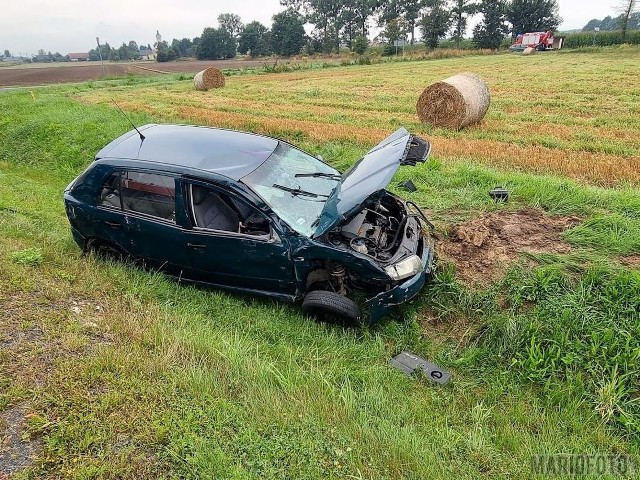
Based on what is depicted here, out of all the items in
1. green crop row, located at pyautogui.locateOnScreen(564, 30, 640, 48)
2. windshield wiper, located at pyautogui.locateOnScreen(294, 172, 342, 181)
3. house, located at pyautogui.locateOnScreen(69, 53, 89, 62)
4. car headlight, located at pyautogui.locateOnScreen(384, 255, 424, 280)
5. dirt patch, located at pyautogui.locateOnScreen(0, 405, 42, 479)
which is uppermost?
house, located at pyautogui.locateOnScreen(69, 53, 89, 62)

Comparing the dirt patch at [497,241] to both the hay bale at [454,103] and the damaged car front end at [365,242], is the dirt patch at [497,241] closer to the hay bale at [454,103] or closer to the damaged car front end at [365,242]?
the damaged car front end at [365,242]

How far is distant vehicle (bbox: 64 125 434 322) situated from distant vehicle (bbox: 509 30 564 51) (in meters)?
53.8

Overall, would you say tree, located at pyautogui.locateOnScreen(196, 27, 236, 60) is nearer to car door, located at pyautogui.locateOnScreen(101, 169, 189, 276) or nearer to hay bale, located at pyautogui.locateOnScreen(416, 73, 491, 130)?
hay bale, located at pyautogui.locateOnScreen(416, 73, 491, 130)

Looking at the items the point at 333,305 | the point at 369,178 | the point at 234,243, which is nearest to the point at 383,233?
the point at 369,178

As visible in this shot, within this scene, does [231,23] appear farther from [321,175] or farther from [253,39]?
[321,175]

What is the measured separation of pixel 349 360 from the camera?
4.07 m

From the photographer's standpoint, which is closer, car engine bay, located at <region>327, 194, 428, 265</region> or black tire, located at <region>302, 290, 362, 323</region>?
black tire, located at <region>302, 290, 362, 323</region>

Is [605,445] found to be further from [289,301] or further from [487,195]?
[487,195]

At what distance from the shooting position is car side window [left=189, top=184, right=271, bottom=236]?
4668mm

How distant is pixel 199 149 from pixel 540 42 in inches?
2175

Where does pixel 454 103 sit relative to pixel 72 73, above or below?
below

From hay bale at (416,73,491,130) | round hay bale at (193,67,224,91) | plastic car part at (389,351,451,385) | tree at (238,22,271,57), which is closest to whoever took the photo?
plastic car part at (389,351,451,385)

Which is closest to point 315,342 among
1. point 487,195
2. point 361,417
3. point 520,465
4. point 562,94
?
point 361,417

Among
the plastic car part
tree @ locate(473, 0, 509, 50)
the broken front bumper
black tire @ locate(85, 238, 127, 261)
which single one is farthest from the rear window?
tree @ locate(473, 0, 509, 50)
